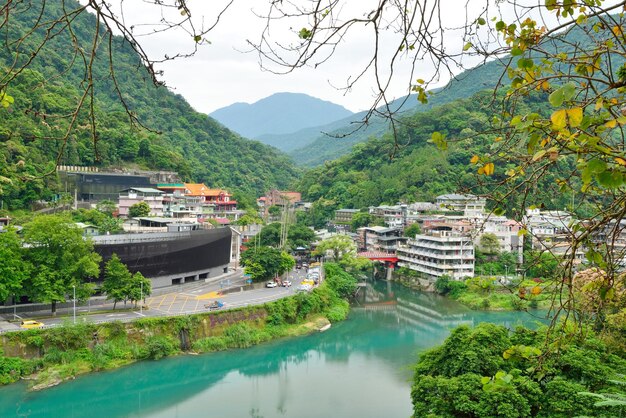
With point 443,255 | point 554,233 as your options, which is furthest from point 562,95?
point 443,255

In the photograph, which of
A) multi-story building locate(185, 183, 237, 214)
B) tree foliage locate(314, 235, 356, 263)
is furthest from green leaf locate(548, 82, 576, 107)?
multi-story building locate(185, 183, 237, 214)

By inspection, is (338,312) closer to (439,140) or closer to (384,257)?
(384,257)

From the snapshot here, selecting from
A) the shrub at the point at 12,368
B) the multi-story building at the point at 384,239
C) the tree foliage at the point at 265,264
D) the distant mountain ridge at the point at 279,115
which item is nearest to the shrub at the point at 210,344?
the shrub at the point at 12,368

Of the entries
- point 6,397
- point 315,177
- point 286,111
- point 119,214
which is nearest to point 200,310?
point 6,397

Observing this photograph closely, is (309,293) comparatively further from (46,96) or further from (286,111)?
(286,111)

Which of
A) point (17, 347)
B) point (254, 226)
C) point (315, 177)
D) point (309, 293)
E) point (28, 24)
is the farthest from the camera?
point (315, 177)

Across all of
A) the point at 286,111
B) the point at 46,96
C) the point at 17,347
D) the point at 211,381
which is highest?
the point at 286,111
